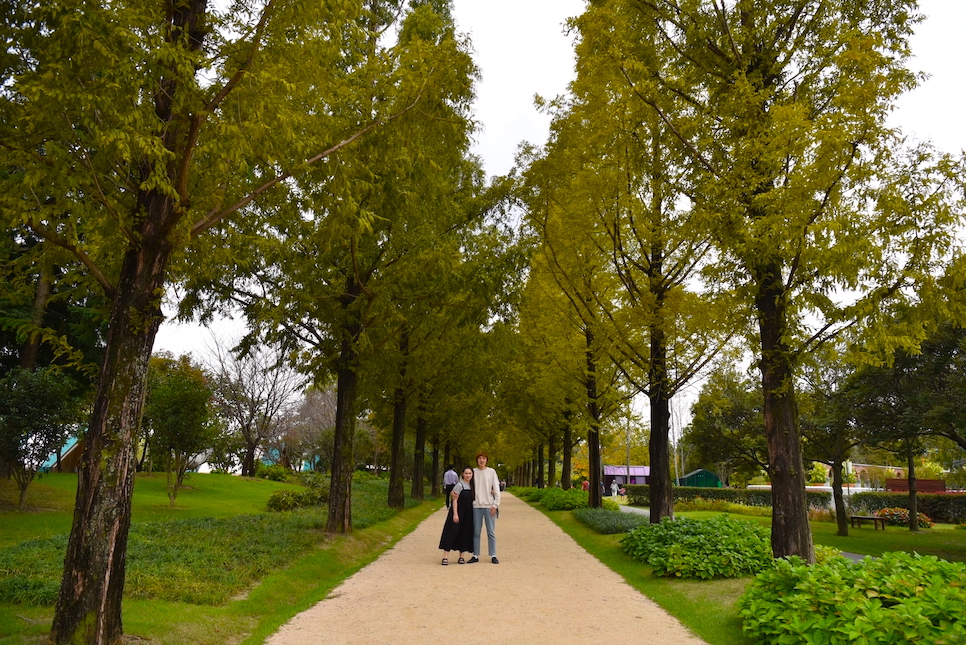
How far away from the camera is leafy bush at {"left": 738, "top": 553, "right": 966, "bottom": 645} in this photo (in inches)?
165

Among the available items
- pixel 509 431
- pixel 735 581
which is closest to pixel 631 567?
pixel 735 581

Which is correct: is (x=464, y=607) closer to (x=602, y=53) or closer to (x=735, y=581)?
(x=735, y=581)

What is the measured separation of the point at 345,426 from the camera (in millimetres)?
12664

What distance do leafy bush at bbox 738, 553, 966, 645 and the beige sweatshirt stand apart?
5015mm

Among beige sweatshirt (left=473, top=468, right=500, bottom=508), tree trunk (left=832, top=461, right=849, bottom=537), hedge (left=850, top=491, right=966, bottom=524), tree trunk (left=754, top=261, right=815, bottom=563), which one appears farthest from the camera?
hedge (left=850, top=491, right=966, bottom=524)

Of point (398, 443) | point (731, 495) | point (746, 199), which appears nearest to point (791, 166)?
point (746, 199)

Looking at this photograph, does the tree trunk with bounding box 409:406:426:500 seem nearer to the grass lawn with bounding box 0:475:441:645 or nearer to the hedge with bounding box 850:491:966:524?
the grass lawn with bounding box 0:475:441:645

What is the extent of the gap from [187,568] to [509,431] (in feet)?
106

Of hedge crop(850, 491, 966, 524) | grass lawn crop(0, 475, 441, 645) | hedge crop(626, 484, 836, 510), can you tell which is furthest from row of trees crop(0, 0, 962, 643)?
hedge crop(626, 484, 836, 510)

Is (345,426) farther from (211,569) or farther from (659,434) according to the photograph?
(659,434)

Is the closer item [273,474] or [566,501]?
[566,501]

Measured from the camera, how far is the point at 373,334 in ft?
42.4

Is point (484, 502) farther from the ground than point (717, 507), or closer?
farther from the ground

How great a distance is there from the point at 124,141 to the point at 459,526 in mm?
8131
